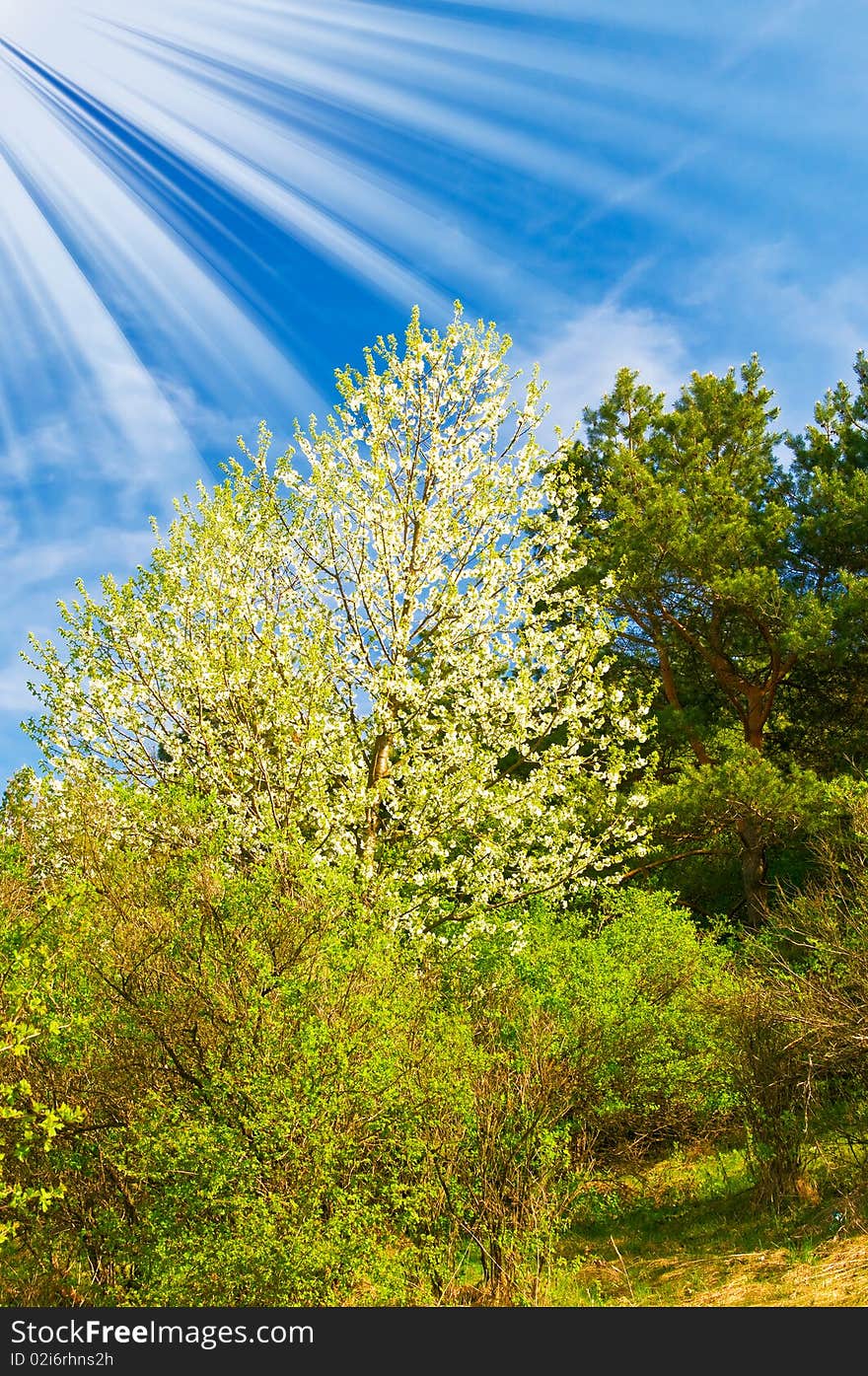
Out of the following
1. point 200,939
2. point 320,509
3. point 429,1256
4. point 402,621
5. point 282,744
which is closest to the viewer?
point 429,1256

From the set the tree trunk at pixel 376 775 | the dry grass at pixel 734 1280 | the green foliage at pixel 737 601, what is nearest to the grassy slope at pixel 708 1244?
the dry grass at pixel 734 1280

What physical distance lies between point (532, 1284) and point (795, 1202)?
11.4ft

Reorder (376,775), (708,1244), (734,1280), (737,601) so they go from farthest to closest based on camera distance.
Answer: (737,601)
(376,775)
(708,1244)
(734,1280)

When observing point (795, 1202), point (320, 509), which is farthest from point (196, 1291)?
point (320, 509)

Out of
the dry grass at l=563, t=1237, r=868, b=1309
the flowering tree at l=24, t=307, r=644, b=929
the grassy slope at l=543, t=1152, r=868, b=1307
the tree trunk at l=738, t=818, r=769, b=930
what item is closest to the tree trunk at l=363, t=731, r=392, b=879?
the flowering tree at l=24, t=307, r=644, b=929

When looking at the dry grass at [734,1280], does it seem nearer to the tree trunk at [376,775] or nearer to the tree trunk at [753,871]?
the tree trunk at [376,775]

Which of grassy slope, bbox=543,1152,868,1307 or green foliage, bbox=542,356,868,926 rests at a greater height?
green foliage, bbox=542,356,868,926

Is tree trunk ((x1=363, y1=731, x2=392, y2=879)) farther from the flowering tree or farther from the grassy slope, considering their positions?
the grassy slope

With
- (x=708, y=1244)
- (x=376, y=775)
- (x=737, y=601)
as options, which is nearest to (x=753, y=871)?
(x=737, y=601)

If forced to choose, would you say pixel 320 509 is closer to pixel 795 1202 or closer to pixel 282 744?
pixel 282 744

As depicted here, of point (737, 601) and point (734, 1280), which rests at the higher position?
point (737, 601)

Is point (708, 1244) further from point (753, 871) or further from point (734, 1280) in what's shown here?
point (753, 871)

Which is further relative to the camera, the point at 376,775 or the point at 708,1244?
the point at 376,775

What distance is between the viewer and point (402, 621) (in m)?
11.5
